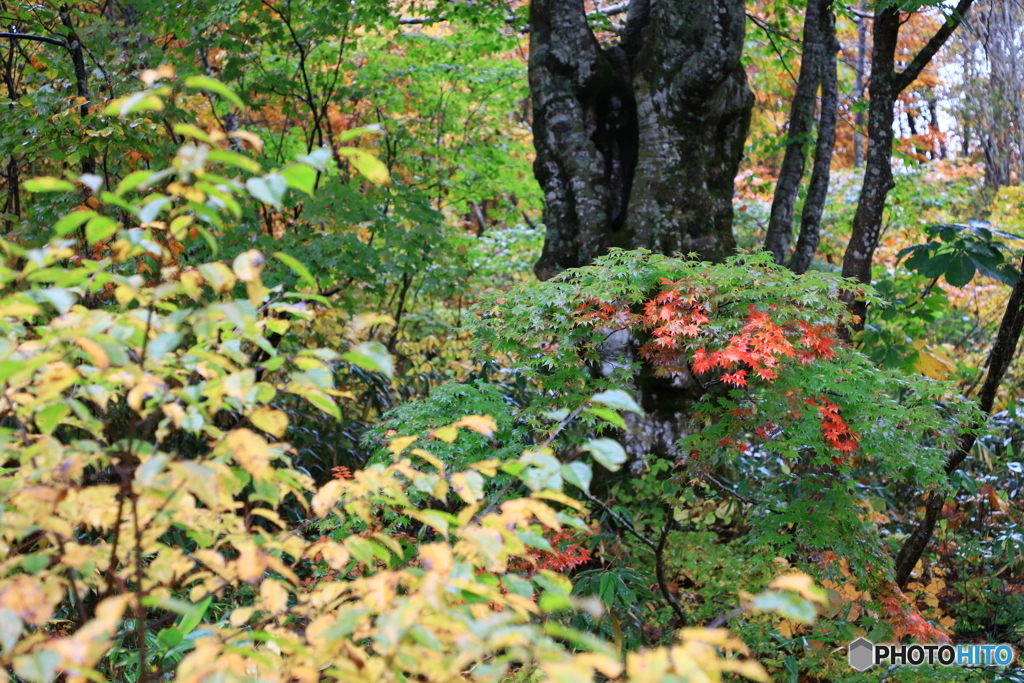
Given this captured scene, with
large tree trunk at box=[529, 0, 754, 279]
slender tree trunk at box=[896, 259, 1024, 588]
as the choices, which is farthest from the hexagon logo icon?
large tree trunk at box=[529, 0, 754, 279]

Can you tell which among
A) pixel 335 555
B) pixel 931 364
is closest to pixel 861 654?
pixel 931 364

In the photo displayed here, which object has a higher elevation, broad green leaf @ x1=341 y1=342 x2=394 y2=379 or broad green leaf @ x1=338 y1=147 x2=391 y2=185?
broad green leaf @ x1=338 y1=147 x2=391 y2=185

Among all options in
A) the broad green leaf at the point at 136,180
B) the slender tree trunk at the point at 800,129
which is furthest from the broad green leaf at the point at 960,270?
the broad green leaf at the point at 136,180

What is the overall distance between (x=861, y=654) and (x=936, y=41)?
329cm

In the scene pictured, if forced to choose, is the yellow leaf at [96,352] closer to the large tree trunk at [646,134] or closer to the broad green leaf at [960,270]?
the large tree trunk at [646,134]

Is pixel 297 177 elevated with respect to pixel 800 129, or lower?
lower

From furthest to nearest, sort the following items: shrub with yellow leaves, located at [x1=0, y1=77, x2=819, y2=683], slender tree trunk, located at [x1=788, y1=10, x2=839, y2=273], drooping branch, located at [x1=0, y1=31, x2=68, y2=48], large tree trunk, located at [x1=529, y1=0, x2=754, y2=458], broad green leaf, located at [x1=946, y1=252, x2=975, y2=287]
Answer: slender tree trunk, located at [x1=788, y1=10, x2=839, y2=273] < large tree trunk, located at [x1=529, y1=0, x2=754, y2=458] < broad green leaf, located at [x1=946, y1=252, x2=975, y2=287] < drooping branch, located at [x1=0, y1=31, x2=68, y2=48] < shrub with yellow leaves, located at [x1=0, y1=77, x2=819, y2=683]

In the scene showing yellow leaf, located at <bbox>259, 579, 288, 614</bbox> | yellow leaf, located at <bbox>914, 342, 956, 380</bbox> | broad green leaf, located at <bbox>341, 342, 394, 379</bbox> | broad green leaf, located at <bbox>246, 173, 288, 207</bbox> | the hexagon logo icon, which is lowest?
the hexagon logo icon

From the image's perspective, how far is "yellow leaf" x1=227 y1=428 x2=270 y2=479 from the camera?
3.53 feet

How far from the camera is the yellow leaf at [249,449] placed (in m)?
1.08

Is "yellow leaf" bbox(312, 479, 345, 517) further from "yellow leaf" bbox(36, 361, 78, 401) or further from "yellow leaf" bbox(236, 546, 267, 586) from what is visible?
"yellow leaf" bbox(36, 361, 78, 401)

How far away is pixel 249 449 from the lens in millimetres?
1077

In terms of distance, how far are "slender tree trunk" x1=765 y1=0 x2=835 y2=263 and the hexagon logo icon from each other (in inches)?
107

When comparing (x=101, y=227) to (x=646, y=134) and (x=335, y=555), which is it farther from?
(x=646, y=134)
